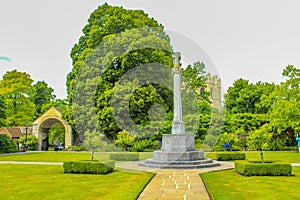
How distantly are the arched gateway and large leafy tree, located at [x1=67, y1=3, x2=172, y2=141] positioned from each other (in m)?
7.30

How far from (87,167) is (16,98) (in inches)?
1312

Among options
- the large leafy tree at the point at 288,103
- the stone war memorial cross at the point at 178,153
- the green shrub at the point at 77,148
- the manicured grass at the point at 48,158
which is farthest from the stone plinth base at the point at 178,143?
the green shrub at the point at 77,148

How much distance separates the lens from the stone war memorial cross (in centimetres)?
1635

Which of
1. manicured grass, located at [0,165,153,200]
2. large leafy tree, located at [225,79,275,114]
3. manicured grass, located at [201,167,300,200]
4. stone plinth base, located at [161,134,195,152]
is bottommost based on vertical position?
manicured grass, located at [201,167,300,200]

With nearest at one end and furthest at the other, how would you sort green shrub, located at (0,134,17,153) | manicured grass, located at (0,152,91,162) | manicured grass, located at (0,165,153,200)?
manicured grass, located at (0,165,153,200) < manicured grass, located at (0,152,91,162) < green shrub, located at (0,134,17,153)

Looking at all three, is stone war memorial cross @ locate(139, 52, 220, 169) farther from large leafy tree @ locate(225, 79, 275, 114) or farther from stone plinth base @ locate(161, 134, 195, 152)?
large leafy tree @ locate(225, 79, 275, 114)

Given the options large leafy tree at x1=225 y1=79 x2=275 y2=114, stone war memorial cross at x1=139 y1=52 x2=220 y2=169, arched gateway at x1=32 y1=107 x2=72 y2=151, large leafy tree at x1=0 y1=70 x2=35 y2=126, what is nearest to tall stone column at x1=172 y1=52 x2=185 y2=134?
stone war memorial cross at x1=139 y1=52 x2=220 y2=169

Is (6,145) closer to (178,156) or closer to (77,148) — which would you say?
(77,148)

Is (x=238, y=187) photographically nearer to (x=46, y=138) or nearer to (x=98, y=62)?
(x=98, y=62)

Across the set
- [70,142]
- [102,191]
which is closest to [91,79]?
[70,142]

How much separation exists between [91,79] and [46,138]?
58.5 feet

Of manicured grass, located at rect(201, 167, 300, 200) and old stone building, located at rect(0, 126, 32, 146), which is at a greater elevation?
old stone building, located at rect(0, 126, 32, 146)

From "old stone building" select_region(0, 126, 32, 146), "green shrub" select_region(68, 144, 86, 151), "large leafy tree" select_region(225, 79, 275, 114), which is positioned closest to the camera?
"green shrub" select_region(68, 144, 86, 151)

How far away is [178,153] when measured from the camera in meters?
17.1
